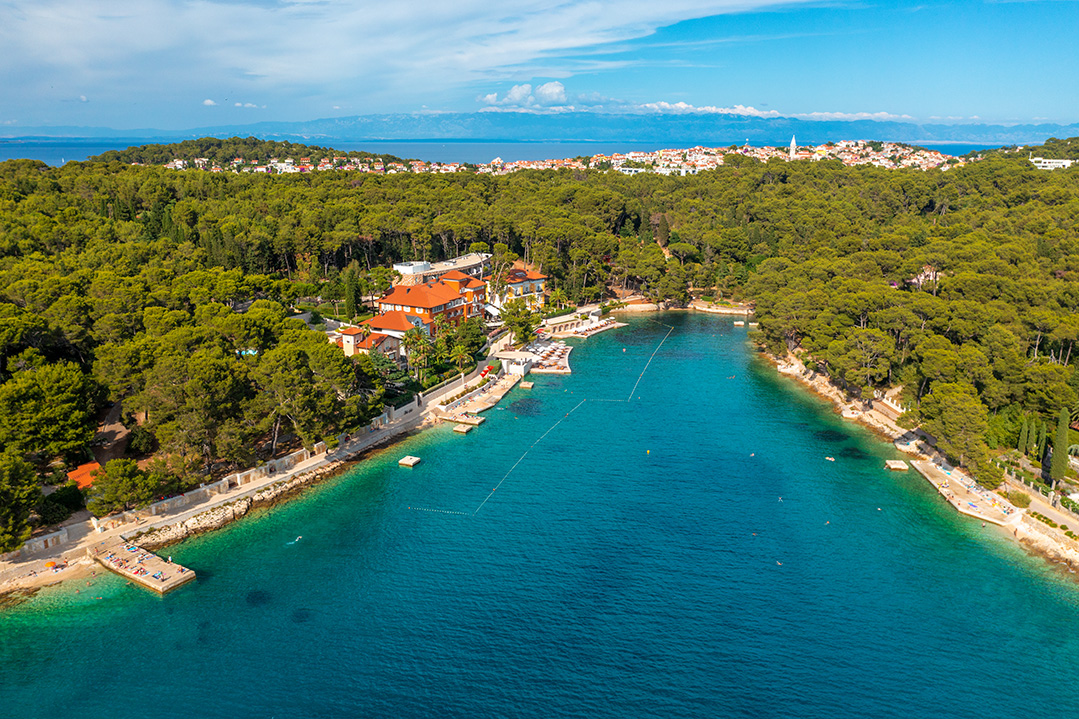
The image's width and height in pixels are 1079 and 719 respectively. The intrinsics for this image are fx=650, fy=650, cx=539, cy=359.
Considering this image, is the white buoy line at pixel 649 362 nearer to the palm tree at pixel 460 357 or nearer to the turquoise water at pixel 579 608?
the turquoise water at pixel 579 608

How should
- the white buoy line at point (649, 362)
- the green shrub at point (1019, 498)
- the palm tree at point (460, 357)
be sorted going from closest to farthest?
the green shrub at point (1019, 498), the white buoy line at point (649, 362), the palm tree at point (460, 357)

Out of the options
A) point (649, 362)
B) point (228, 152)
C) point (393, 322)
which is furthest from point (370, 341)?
point (228, 152)

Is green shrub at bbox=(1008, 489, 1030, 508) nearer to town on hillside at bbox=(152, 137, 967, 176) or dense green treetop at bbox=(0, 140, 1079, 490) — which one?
dense green treetop at bbox=(0, 140, 1079, 490)

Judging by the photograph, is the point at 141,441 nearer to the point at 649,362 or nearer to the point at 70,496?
the point at 70,496

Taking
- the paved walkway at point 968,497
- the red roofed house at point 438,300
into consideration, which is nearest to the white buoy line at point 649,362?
the red roofed house at point 438,300

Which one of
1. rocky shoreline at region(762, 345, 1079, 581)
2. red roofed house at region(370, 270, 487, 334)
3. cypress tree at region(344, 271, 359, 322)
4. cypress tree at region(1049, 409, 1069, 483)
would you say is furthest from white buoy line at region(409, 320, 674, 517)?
cypress tree at region(1049, 409, 1069, 483)

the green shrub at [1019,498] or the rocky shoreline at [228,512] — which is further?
the green shrub at [1019,498]

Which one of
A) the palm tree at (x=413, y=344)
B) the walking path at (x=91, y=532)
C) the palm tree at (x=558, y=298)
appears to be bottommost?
the walking path at (x=91, y=532)
